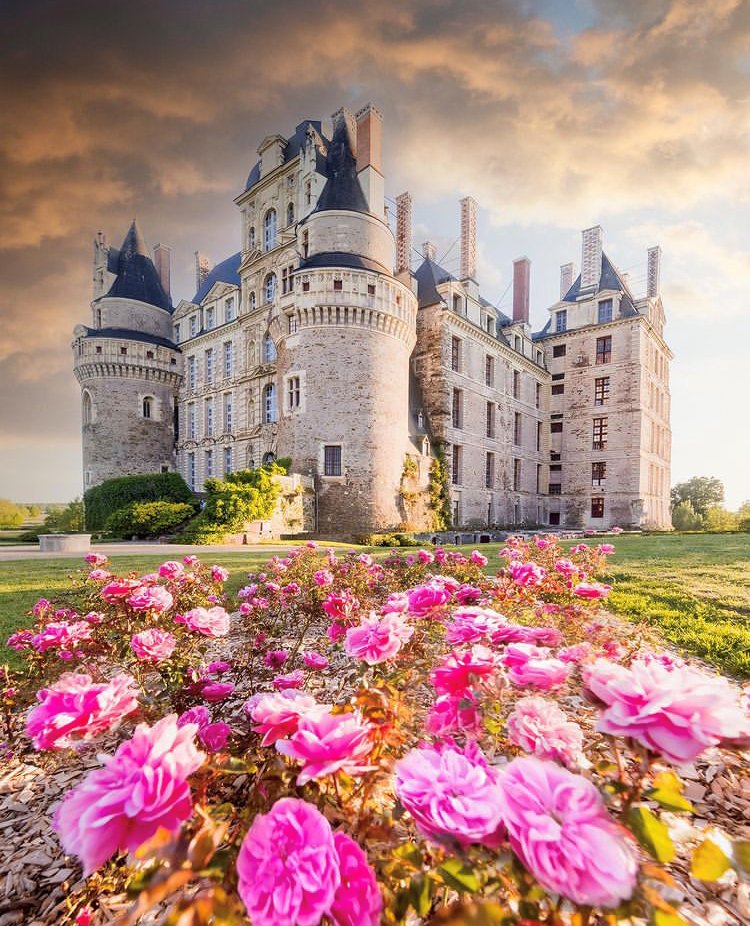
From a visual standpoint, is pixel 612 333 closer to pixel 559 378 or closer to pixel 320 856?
pixel 559 378

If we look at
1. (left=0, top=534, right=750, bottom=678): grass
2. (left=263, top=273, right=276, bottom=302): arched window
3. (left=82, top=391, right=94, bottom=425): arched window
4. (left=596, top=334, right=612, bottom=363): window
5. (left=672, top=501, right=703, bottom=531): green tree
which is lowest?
(left=672, top=501, right=703, bottom=531): green tree

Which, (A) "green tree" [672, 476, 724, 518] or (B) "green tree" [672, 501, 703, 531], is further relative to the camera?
(A) "green tree" [672, 476, 724, 518]

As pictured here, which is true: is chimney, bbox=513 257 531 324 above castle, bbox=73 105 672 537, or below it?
above

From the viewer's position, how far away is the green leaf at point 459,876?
2.52ft

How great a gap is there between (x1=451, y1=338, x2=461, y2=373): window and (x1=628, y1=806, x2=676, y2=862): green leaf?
2550 cm

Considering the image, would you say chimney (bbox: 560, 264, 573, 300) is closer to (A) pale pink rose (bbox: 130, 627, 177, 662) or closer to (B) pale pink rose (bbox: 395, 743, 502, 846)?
(A) pale pink rose (bbox: 130, 627, 177, 662)

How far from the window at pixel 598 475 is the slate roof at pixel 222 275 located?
98.3ft

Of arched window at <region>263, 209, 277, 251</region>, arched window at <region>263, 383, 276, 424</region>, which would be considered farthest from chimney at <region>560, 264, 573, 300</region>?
arched window at <region>263, 383, 276, 424</region>

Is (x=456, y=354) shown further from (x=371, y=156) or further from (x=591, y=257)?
(x=591, y=257)

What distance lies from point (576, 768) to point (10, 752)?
3109 mm

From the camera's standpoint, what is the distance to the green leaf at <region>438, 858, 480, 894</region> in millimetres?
767

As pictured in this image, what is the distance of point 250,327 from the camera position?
2502 cm

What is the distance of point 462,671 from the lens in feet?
4.73

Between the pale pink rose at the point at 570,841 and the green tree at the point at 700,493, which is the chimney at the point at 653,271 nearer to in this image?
the green tree at the point at 700,493
